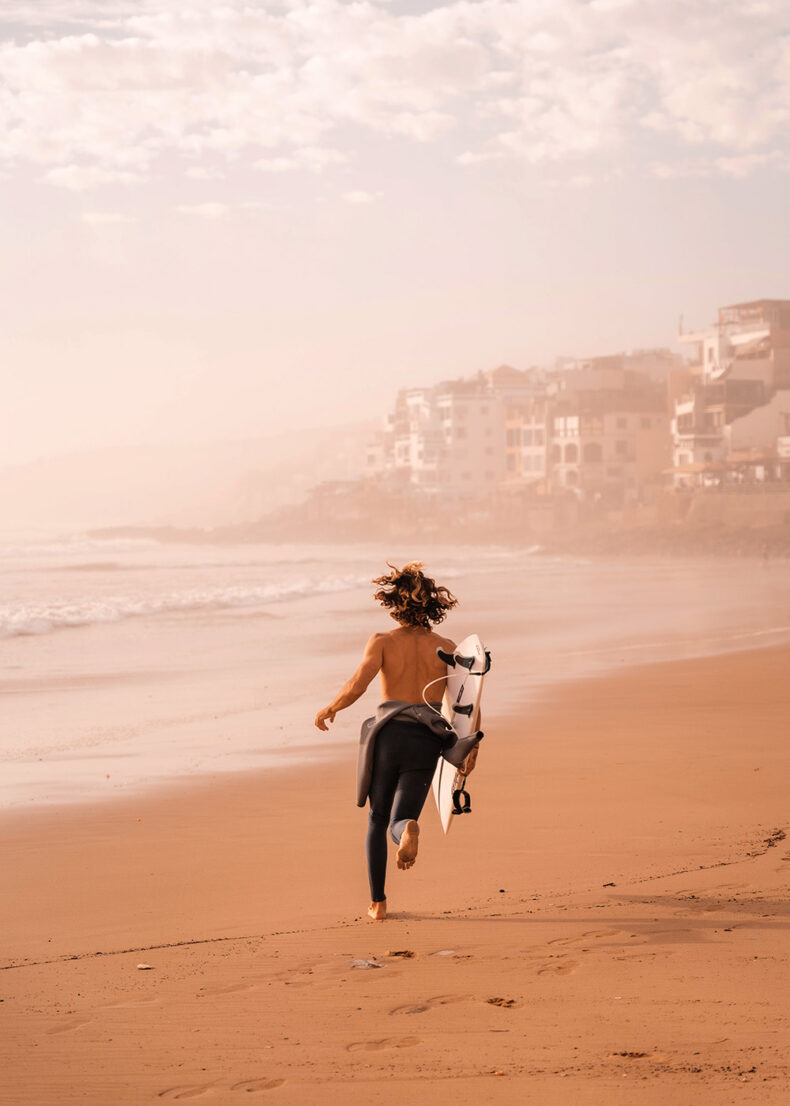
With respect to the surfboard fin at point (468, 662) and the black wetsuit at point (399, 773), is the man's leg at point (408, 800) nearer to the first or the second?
the black wetsuit at point (399, 773)

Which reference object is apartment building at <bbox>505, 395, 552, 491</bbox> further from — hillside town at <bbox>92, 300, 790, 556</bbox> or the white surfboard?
the white surfboard

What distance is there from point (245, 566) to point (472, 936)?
180 ft

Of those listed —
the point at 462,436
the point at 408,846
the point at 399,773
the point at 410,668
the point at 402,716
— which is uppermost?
the point at 462,436

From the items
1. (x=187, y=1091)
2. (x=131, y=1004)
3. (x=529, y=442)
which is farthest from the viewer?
(x=529, y=442)

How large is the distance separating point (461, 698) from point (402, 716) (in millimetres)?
295

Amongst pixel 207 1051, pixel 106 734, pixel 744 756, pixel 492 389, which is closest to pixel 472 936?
pixel 207 1051

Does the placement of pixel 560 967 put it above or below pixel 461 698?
below

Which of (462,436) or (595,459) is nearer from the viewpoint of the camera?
(595,459)

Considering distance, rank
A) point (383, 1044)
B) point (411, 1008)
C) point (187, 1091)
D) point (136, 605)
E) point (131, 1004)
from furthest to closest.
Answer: point (136, 605) → point (131, 1004) → point (411, 1008) → point (383, 1044) → point (187, 1091)

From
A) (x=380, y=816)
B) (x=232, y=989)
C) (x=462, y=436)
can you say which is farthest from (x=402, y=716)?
(x=462, y=436)

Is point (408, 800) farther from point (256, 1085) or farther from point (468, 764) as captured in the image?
point (256, 1085)

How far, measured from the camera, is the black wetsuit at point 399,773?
18.3 ft

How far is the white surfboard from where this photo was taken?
5539 mm

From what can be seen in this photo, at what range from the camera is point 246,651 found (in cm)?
1920
